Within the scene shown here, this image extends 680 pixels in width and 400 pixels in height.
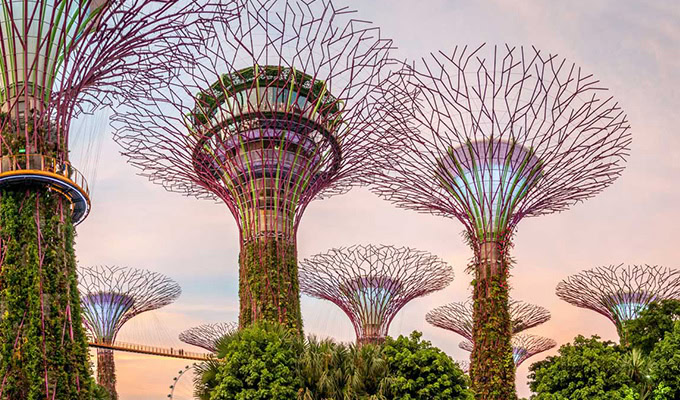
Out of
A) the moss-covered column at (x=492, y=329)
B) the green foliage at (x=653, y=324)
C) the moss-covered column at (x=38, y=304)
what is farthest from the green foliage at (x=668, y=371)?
the moss-covered column at (x=38, y=304)

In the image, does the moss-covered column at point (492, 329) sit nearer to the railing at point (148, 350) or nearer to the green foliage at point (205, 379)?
the green foliage at point (205, 379)

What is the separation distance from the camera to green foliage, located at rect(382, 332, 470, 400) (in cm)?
1520

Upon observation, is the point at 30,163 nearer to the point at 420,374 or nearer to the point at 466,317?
the point at 420,374

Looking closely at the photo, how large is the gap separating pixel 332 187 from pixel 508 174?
8.01 meters

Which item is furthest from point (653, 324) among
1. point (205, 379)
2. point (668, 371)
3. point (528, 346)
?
point (528, 346)

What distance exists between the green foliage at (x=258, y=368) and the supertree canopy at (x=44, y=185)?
11.2 feet

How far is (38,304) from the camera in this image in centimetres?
1529

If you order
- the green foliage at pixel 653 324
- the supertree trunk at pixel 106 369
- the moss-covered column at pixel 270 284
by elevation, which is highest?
the moss-covered column at pixel 270 284

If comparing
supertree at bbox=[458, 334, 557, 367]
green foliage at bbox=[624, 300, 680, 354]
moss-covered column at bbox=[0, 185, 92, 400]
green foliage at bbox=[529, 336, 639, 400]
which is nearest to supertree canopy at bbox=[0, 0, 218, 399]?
moss-covered column at bbox=[0, 185, 92, 400]

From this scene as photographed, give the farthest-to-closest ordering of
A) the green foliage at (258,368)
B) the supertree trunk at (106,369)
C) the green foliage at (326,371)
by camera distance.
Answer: the supertree trunk at (106,369) → the green foliage at (326,371) → the green foliage at (258,368)

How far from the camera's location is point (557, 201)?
87.1 feet

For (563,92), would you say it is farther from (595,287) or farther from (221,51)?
(595,287)

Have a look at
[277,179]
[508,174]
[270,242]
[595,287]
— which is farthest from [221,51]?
[595,287]

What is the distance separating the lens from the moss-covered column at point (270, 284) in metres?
22.8
